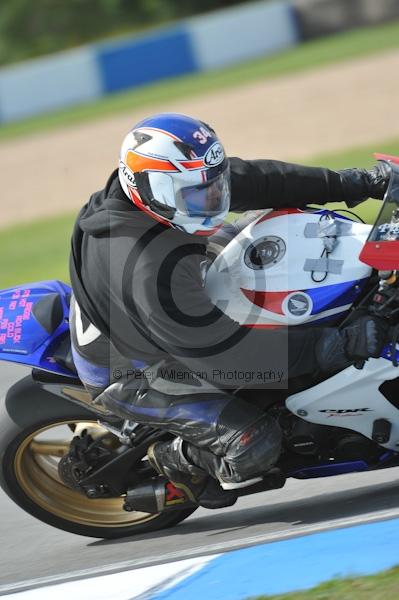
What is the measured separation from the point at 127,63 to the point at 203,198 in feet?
58.9

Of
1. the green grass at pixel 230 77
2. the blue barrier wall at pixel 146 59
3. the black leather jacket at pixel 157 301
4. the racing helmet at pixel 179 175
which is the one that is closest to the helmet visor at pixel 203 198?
the racing helmet at pixel 179 175

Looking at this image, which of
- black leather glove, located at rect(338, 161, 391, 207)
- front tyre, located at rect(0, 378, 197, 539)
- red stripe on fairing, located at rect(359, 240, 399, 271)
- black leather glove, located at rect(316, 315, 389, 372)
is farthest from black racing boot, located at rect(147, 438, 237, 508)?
black leather glove, located at rect(338, 161, 391, 207)

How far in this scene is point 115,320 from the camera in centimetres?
369

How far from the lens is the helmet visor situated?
356 cm

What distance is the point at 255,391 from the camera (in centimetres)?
384

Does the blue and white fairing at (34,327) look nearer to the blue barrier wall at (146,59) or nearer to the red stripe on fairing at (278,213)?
the red stripe on fairing at (278,213)

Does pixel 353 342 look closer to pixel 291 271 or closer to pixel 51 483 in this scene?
pixel 291 271

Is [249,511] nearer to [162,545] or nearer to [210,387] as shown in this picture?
[162,545]

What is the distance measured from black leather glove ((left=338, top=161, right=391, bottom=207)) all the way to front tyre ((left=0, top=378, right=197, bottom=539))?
1.36 m

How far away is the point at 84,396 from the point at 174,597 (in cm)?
99

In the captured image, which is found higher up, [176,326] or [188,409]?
[176,326]

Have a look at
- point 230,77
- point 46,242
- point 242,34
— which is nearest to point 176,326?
point 46,242

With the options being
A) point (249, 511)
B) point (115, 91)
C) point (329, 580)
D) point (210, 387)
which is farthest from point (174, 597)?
point (115, 91)

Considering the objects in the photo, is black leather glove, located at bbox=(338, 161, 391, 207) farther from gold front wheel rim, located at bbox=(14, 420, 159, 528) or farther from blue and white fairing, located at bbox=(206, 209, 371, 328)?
gold front wheel rim, located at bbox=(14, 420, 159, 528)
